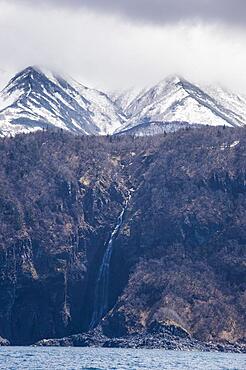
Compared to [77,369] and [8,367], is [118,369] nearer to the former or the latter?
[77,369]

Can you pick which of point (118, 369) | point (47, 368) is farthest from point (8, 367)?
point (118, 369)

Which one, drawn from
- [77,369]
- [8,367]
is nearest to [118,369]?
[77,369]

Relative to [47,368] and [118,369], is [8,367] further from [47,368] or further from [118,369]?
[118,369]
